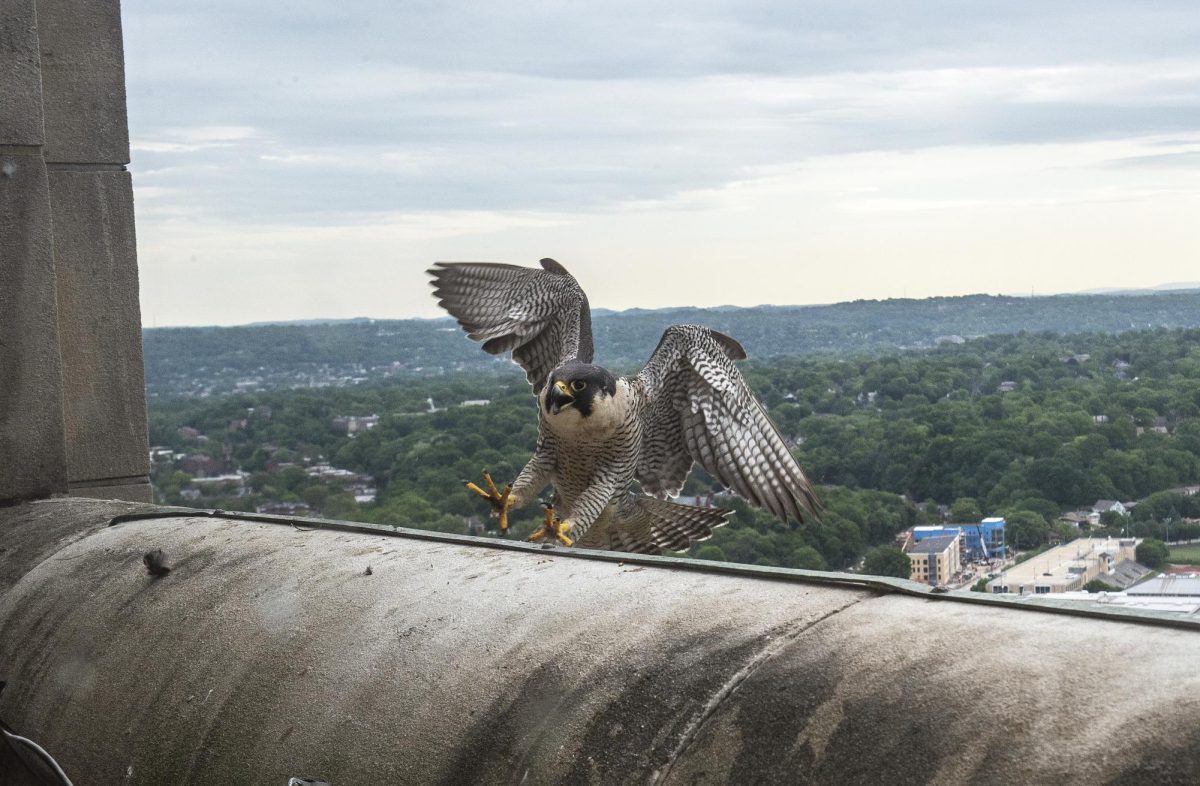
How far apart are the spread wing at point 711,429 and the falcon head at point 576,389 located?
0.58m

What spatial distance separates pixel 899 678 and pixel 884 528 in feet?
40.7

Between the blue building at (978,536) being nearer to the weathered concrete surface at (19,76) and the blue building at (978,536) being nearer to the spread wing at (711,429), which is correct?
the spread wing at (711,429)

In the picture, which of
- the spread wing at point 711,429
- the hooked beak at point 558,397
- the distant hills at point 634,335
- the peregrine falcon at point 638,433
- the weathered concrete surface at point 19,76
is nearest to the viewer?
the weathered concrete surface at point 19,76

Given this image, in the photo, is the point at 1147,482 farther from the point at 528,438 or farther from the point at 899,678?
the point at 899,678

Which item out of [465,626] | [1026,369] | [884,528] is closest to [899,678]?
[465,626]

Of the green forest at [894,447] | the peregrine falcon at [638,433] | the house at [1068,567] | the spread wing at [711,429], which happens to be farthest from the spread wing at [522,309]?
the house at [1068,567]

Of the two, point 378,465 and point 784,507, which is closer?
point 784,507

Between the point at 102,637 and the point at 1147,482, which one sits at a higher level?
the point at 102,637

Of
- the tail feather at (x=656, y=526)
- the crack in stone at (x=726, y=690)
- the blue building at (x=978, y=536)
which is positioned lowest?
the blue building at (x=978, y=536)

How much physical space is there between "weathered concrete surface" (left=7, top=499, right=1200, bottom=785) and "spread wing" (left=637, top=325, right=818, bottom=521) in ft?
8.55

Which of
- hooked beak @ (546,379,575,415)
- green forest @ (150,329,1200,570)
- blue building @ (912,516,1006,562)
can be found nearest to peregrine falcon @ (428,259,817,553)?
hooked beak @ (546,379,575,415)

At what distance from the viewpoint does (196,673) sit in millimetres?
2604

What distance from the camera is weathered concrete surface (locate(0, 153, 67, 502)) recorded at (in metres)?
4.03

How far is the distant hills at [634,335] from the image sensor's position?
89.2ft
